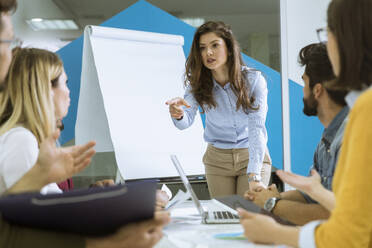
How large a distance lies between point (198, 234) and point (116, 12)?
3099mm

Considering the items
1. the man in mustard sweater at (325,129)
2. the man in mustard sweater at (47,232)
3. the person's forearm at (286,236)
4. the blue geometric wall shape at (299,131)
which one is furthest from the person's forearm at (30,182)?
the blue geometric wall shape at (299,131)

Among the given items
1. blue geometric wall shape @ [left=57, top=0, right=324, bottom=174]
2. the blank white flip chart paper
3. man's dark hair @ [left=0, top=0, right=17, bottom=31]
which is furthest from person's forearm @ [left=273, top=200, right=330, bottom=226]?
blue geometric wall shape @ [left=57, top=0, right=324, bottom=174]

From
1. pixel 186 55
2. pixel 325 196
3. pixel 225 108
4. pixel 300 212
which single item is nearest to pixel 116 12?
pixel 186 55

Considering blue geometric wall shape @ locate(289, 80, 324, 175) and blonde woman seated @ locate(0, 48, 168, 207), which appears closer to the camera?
blonde woman seated @ locate(0, 48, 168, 207)

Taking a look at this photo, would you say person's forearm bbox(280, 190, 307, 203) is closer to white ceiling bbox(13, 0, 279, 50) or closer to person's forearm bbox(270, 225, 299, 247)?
person's forearm bbox(270, 225, 299, 247)

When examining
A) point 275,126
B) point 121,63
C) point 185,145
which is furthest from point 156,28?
point 275,126

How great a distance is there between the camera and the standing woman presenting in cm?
235

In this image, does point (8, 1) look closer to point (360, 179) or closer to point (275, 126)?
point (360, 179)

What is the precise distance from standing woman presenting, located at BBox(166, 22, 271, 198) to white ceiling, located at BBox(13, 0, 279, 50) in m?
1.59

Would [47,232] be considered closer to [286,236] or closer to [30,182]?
[30,182]

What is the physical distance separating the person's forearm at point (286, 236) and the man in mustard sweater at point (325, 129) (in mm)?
492

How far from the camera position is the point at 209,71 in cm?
255

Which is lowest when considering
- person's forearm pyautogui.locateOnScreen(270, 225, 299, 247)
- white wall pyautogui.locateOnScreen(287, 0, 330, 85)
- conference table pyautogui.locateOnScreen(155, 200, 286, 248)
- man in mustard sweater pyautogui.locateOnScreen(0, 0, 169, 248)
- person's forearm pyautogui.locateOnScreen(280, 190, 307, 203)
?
person's forearm pyautogui.locateOnScreen(280, 190, 307, 203)

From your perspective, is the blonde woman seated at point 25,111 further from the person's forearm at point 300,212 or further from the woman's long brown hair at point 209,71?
the woman's long brown hair at point 209,71
